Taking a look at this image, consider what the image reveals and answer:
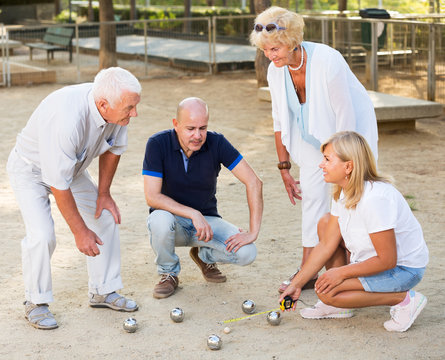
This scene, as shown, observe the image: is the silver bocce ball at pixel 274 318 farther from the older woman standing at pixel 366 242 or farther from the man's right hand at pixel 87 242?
the man's right hand at pixel 87 242

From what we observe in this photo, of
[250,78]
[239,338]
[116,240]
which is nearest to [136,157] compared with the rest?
[116,240]

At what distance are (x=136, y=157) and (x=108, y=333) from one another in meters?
5.15

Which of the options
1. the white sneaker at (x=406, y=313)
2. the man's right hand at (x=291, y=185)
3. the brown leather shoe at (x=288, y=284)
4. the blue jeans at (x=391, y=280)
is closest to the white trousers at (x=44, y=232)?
the brown leather shoe at (x=288, y=284)

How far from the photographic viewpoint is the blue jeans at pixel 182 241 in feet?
16.6

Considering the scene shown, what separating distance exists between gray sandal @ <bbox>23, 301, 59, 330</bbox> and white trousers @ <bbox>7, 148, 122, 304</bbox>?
2.3 inches

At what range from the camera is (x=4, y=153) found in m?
9.98

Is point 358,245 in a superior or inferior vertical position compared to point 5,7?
inferior

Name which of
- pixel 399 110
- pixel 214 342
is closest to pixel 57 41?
pixel 399 110

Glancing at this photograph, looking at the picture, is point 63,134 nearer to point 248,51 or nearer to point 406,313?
point 406,313

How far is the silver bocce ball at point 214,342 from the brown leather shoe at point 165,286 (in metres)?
0.90

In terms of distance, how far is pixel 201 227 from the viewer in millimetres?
Result: 4898

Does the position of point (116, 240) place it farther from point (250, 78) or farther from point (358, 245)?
point (250, 78)

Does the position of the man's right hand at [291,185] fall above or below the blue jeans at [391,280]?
above

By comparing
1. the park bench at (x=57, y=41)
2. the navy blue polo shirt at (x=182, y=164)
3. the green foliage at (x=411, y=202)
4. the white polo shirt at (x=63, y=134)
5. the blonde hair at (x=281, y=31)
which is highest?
the park bench at (x=57, y=41)
